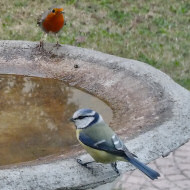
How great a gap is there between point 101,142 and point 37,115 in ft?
4.30

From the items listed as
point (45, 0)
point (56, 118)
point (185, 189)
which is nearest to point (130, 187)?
point (185, 189)

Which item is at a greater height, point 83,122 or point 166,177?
point 83,122

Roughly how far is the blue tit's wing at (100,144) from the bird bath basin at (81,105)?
5.0 inches

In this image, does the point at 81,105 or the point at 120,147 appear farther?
the point at 81,105

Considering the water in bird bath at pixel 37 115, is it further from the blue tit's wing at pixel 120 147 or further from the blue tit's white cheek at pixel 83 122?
the blue tit's wing at pixel 120 147

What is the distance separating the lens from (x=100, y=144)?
2.85 m

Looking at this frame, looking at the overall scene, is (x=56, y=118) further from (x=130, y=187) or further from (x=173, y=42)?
(x=173, y=42)

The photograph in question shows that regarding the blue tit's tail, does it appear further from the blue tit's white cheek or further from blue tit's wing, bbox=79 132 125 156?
the blue tit's white cheek

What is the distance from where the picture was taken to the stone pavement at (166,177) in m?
4.70

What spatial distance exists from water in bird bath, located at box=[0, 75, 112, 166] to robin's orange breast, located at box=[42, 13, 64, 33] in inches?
36.1

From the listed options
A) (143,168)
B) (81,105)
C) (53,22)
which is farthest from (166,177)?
(143,168)

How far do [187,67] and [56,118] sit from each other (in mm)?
3232

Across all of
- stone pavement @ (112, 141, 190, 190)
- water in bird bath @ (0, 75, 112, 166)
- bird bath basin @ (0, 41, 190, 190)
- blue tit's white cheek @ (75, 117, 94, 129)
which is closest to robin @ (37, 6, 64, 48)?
bird bath basin @ (0, 41, 190, 190)

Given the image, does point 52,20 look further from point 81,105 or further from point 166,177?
point 166,177
